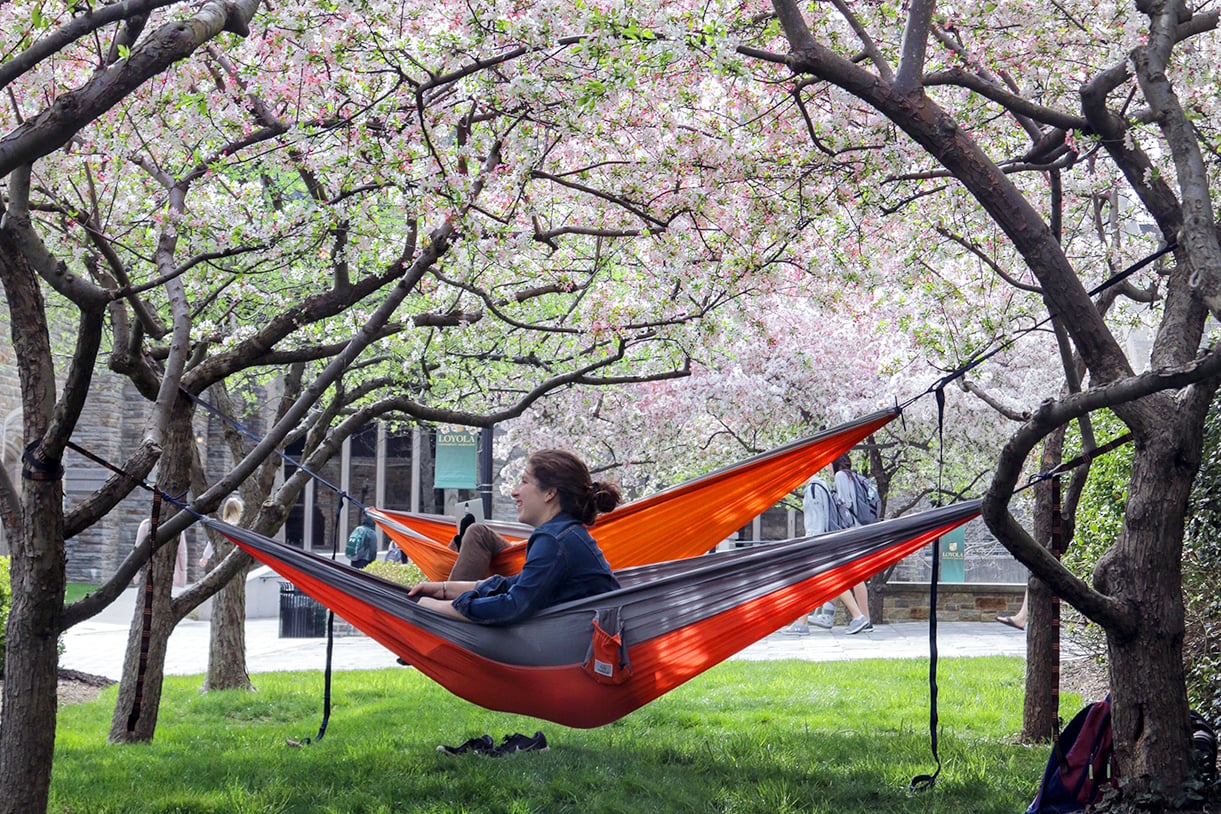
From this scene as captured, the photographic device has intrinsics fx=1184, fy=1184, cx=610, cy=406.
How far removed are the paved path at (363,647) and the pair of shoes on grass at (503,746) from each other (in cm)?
387

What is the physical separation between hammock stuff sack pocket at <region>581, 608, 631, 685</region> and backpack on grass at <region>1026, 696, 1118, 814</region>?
137cm

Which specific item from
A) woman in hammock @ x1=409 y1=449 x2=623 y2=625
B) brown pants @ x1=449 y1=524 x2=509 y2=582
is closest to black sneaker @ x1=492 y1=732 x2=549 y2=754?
brown pants @ x1=449 y1=524 x2=509 y2=582

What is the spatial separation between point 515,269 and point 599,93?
7.11ft

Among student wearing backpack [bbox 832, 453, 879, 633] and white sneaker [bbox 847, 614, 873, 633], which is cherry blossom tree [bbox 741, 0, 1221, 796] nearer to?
student wearing backpack [bbox 832, 453, 879, 633]

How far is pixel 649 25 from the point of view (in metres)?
4.27

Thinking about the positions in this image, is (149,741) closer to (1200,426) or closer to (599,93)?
(599,93)

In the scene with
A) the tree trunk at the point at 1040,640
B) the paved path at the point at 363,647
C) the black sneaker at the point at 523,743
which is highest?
the tree trunk at the point at 1040,640

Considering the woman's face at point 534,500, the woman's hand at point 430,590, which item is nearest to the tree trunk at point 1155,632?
the woman's face at point 534,500

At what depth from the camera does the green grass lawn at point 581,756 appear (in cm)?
396

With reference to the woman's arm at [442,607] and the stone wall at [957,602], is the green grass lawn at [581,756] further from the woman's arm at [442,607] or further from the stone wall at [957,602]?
the stone wall at [957,602]

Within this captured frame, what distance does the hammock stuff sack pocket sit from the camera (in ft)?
11.0

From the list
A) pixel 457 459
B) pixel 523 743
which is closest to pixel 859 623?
pixel 457 459

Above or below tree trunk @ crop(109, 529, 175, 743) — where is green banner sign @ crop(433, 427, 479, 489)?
above

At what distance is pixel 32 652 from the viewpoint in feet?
10.7
